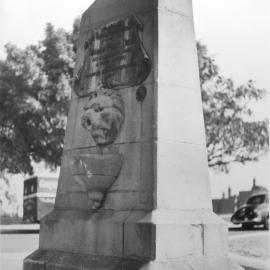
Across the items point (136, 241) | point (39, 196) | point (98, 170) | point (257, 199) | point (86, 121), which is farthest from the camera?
point (39, 196)

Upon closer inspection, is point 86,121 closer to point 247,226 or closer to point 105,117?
point 105,117

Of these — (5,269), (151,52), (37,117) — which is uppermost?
(37,117)

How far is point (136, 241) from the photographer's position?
5.93 metres

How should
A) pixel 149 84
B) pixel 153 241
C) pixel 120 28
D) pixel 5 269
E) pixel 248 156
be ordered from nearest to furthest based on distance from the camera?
pixel 153 241 → pixel 149 84 → pixel 120 28 → pixel 5 269 → pixel 248 156

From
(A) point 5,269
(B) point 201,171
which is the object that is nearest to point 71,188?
(B) point 201,171

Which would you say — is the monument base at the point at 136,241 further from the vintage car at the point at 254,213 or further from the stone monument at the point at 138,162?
the vintage car at the point at 254,213

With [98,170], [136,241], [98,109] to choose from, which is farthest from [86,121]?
[136,241]

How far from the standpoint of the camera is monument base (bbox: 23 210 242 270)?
5832mm

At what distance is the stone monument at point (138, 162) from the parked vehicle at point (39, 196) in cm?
1907

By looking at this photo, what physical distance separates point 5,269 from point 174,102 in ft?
15.5

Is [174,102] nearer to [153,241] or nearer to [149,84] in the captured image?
[149,84]

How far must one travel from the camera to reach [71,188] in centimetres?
718

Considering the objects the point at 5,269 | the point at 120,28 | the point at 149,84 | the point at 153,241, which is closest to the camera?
the point at 153,241

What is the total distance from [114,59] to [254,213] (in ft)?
52.3
